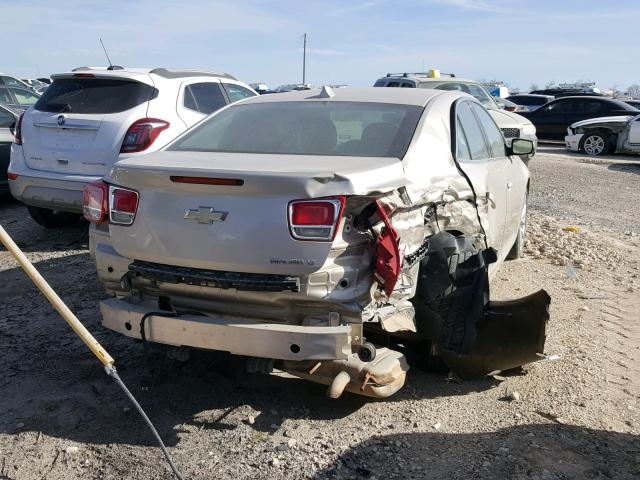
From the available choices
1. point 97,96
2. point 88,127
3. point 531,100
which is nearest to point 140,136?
point 88,127

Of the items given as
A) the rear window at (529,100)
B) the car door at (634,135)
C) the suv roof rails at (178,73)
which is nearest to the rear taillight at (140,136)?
the suv roof rails at (178,73)

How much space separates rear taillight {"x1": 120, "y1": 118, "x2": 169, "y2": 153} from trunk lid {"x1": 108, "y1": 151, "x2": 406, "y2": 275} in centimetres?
303

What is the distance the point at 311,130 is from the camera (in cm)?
413

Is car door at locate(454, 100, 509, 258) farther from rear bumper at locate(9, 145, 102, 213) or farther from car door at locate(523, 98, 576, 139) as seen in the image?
car door at locate(523, 98, 576, 139)

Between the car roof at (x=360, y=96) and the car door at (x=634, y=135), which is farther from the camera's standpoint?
the car door at (x=634, y=135)

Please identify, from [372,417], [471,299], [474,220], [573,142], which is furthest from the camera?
[573,142]

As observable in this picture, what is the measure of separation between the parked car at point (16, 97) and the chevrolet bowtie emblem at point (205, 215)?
11.8 m

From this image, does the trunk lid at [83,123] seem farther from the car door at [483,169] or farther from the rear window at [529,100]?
the rear window at [529,100]

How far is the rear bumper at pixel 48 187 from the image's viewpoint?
6602mm

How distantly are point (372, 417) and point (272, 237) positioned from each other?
1.22 meters

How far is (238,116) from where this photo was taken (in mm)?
4551

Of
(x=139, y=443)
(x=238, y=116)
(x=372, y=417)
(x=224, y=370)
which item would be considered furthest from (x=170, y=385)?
(x=238, y=116)

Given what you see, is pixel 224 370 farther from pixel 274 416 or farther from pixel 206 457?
pixel 206 457

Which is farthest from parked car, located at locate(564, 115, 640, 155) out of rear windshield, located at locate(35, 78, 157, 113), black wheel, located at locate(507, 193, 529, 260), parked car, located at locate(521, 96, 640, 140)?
rear windshield, located at locate(35, 78, 157, 113)
